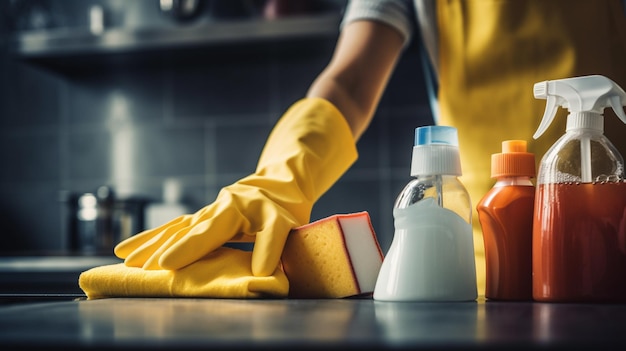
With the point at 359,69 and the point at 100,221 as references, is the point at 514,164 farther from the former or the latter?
the point at 100,221

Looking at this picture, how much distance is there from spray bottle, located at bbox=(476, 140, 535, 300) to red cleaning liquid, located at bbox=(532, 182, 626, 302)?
0.04m

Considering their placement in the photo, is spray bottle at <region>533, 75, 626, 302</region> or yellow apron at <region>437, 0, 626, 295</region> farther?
yellow apron at <region>437, 0, 626, 295</region>

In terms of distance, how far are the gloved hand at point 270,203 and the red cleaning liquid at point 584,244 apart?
0.25 metres

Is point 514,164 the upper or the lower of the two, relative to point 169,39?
lower

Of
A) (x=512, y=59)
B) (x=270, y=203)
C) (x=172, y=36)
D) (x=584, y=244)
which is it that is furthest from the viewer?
(x=172, y=36)

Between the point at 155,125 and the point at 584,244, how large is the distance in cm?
191

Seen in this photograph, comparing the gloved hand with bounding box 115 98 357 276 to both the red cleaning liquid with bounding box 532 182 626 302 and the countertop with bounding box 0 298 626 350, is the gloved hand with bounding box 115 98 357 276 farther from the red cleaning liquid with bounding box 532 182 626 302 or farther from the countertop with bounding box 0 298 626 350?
the red cleaning liquid with bounding box 532 182 626 302

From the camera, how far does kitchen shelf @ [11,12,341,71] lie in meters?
1.98

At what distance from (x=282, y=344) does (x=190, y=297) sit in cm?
34

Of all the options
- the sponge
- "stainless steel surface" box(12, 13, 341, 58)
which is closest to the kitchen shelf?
"stainless steel surface" box(12, 13, 341, 58)

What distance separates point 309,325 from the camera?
43cm

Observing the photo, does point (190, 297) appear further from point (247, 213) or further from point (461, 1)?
point (461, 1)

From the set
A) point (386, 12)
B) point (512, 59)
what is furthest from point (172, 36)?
point (512, 59)

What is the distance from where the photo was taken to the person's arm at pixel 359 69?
1.05 metres
